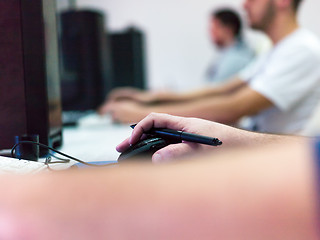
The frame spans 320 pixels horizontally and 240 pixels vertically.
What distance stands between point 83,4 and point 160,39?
2.18 meters

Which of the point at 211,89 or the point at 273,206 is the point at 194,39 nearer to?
the point at 211,89

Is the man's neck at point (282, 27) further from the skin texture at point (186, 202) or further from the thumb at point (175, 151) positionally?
the skin texture at point (186, 202)

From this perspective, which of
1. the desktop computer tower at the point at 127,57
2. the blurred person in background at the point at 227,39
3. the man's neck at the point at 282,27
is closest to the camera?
the man's neck at the point at 282,27

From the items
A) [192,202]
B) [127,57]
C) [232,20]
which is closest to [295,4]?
[127,57]

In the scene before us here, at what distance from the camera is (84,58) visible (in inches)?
59.6

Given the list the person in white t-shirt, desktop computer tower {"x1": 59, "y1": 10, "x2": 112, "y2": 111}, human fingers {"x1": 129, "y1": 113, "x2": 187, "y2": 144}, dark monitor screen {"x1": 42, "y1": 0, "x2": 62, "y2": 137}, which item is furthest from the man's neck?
human fingers {"x1": 129, "y1": 113, "x2": 187, "y2": 144}

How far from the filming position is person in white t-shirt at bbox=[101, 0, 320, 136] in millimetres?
1289

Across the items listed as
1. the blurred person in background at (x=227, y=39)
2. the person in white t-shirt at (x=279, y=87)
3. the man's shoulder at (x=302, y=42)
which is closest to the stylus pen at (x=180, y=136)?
the person in white t-shirt at (x=279, y=87)

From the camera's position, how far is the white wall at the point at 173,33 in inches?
145

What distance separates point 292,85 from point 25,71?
3.08 ft

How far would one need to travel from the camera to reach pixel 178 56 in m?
3.79

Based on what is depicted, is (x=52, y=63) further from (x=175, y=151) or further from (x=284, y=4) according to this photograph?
(x=284, y=4)

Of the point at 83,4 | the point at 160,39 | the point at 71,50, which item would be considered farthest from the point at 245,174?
the point at 160,39

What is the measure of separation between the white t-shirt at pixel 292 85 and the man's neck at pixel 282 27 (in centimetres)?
5
